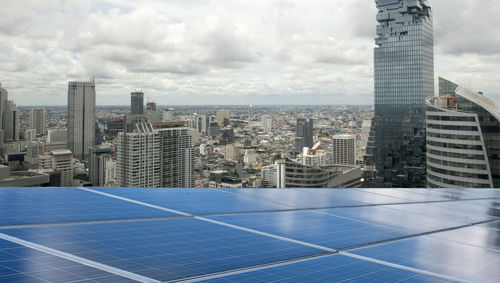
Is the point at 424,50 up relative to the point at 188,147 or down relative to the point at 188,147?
up

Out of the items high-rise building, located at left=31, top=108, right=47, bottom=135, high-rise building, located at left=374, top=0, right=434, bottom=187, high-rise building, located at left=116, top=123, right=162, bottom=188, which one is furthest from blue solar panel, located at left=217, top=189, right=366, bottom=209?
high-rise building, located at left=31, top=108, right=47, bottom=135

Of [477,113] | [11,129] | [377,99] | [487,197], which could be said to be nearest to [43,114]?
[11,129]

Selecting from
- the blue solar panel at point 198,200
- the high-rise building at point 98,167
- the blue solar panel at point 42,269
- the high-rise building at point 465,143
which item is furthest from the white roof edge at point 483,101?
the high-rise building at point 98,167

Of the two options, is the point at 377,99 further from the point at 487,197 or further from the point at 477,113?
the point at 487,197

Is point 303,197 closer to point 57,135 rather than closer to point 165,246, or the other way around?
point 165,246

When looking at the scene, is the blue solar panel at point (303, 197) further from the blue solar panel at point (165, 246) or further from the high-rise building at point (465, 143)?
the high-rise building at point (465, 143)

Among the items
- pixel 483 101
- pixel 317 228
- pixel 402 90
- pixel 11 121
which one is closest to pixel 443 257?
pixel 317 228

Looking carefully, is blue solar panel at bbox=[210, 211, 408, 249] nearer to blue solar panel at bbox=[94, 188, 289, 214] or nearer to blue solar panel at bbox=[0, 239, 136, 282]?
blue solar panel at bbox=[94, 188, 289, 214]
